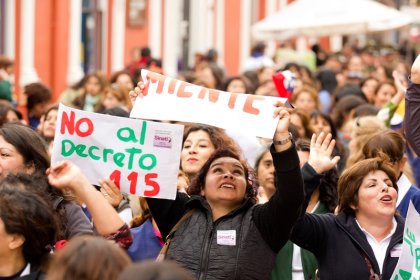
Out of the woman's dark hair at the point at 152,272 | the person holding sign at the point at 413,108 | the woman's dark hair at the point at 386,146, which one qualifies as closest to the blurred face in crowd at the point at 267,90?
the woman's dark hair at the point at 386,146

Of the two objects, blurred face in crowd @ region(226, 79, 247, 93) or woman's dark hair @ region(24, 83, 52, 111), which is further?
blurred face in crowd @ region(226, 79, 247, 93)

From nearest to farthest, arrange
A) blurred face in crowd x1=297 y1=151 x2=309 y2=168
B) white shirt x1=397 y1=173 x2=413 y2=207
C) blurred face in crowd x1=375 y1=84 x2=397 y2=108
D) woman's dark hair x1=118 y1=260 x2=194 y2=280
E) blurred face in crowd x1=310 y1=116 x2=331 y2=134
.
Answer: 1. woman's dark hair x1=118 y1=260 x2=194 y2=280
2. white shirt x1=397 y1=173 x2=413 y2=207
3. blurred face in crowd x1=297 y1=151 x2=309 y2=168
4. blurred face in crowd x1=310 y1=116 x2=331 y2=134
5. blurred face in crowd x1=375 y1=84 x2=397 y2=108

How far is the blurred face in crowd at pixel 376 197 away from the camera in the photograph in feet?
22.9

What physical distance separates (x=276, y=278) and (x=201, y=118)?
0.99m

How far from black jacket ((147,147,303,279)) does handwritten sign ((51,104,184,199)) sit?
15.5 inches

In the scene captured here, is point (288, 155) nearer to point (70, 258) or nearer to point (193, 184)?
point (193, 184)

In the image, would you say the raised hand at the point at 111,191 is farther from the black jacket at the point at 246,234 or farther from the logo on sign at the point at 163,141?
the black jacket at the point at 246,234

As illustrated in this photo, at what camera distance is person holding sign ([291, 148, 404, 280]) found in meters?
6.77

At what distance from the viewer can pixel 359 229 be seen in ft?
22.8

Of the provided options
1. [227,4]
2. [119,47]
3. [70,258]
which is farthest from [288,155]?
[227,4]

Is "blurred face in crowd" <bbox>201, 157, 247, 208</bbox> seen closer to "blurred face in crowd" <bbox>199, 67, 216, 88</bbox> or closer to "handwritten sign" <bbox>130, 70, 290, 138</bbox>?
"handwritten sign" <bbox>130, 70, 290, 138</bbox>

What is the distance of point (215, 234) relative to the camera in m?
6.49

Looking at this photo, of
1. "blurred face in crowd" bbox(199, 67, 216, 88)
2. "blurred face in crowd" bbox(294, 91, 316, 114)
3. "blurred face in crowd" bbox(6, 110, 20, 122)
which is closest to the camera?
"blurred face in crowd" bbox(6, 110, 20, 122)

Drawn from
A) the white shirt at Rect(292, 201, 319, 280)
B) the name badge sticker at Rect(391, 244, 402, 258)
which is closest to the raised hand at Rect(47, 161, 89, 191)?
the white shirt at Rect(292, 201, 319, 280)
